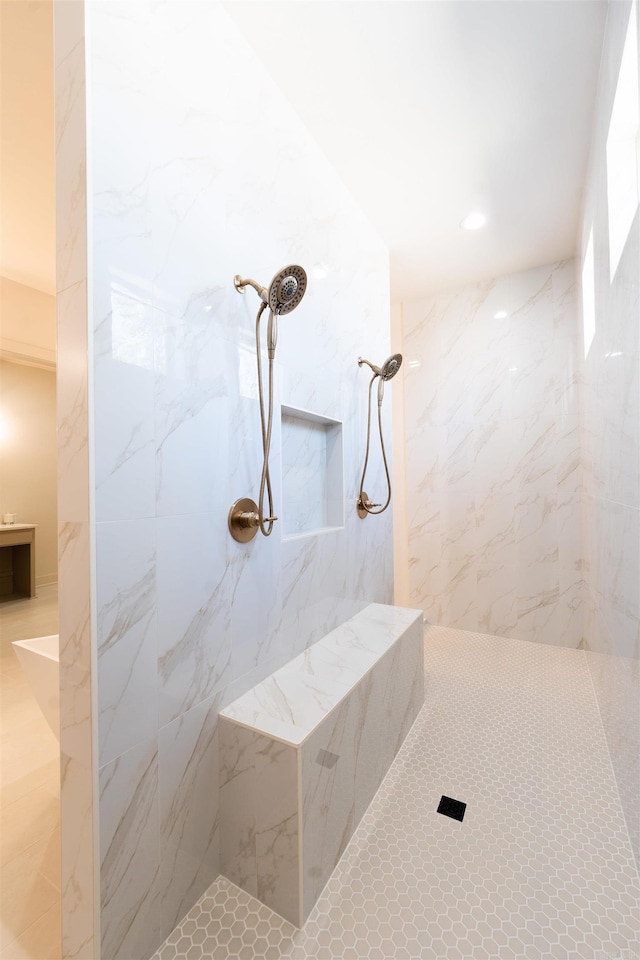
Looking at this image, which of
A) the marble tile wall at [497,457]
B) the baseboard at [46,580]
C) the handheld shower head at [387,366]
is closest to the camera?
the handheld shower head at [387,366]

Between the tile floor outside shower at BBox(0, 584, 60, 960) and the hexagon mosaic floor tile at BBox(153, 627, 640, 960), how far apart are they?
390 millimetres

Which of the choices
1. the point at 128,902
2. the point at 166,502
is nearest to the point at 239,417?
the point at 166,502

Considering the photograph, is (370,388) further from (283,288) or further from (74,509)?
(74,509)

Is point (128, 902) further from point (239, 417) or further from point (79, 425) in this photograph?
point (239, 417)

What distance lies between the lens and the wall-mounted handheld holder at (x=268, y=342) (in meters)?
1.24

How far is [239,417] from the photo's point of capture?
1.34 m

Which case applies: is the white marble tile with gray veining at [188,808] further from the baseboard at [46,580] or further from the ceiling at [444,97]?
the baseboard at [46,580]

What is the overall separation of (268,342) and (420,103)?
52.5 inches

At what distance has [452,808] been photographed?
147cm

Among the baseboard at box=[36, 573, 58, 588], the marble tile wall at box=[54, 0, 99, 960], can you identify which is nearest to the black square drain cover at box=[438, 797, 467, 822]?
the marble tile wall at box=[54, 0, 99, 960]

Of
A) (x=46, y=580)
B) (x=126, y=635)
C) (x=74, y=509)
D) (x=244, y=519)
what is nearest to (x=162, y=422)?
(x=74, y=509)

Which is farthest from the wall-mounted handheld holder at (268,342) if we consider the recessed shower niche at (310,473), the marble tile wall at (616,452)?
A: the marble tile wall at (616,452)

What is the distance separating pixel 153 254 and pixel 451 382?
8.94 ft

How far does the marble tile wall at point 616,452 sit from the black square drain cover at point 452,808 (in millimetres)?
517
